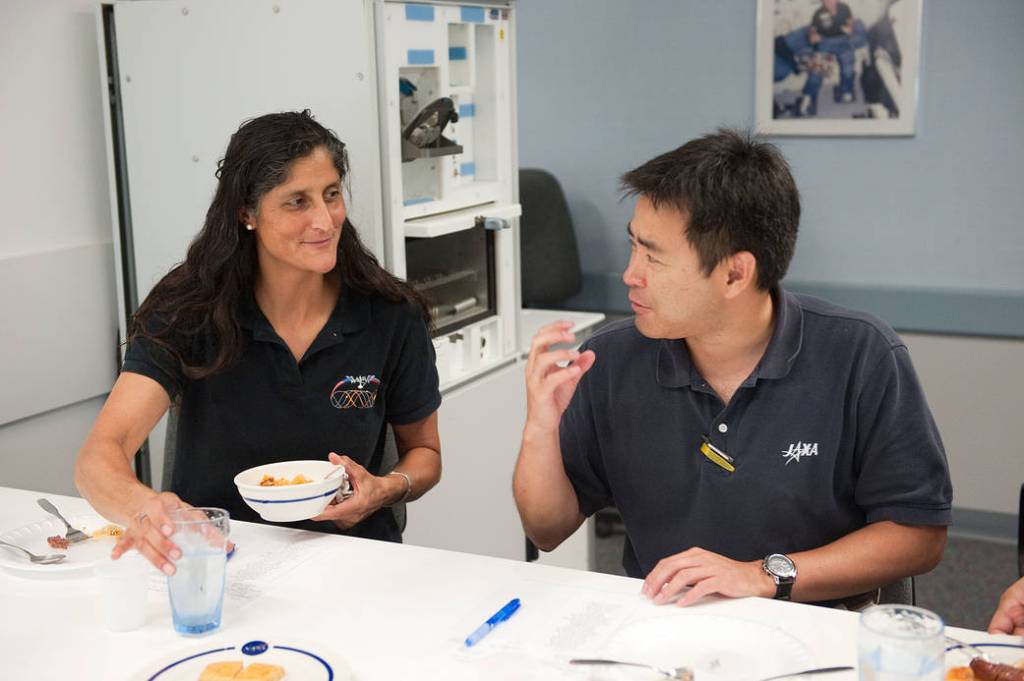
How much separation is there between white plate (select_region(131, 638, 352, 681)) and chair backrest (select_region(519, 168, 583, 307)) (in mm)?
2872

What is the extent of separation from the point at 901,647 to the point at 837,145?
3.16 m

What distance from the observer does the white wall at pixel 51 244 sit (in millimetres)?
2648

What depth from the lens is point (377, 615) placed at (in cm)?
152

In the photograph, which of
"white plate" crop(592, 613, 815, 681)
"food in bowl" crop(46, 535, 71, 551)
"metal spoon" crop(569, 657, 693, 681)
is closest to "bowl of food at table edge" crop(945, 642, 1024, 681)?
"white plate" crop(592, 613, 815, 681)

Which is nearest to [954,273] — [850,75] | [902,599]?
[850,75]

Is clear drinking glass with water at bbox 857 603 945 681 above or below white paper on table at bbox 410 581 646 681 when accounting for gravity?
above

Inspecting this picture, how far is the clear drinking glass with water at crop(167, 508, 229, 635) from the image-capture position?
57.7 inches

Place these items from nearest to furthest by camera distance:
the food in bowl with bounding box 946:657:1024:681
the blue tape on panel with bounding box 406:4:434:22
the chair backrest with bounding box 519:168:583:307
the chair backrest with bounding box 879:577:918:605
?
the food in bowl with bounding box 946:657:1024:681, the chair backrest with bounding box 879:577:918:605, the blue tape on panel with bounding box 406:4:434:22, the chair backrest with bounding box 519:168:583:307

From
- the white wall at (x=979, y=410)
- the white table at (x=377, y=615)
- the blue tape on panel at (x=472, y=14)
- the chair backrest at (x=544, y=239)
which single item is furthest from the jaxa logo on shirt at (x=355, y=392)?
the white wall at (x=979, y=410)

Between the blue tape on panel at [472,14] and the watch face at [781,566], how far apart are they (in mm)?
1654

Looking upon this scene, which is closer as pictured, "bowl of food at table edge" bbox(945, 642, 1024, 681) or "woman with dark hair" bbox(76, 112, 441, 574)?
"bowl of food at table edge" bbox(945, 642, 1024, 681)

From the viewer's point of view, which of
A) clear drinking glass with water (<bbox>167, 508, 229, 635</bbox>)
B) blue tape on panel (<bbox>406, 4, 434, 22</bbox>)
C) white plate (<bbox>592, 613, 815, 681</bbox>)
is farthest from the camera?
blue tape on panel (<bbox>406, 4, 434, 22</bbox>)

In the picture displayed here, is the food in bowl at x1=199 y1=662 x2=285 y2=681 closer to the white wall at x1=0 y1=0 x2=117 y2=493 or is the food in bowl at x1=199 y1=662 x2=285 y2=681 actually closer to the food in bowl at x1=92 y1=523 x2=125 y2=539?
the food in bowl at x1=92 y1=523 x2=125 y2=539

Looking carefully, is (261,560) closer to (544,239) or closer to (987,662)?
(987,662)
